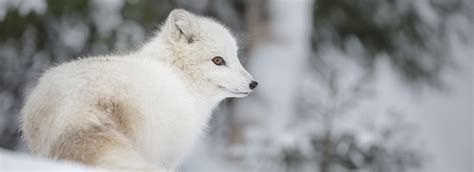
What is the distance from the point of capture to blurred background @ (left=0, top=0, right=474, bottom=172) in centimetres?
978

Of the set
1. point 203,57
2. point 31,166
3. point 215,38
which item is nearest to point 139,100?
point 31,166

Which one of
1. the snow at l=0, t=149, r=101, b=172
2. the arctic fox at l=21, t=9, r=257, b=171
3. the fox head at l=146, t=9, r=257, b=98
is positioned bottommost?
the snow at l=0, t=149, r=101, b=172

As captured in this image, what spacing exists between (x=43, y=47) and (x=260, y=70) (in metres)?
3.27

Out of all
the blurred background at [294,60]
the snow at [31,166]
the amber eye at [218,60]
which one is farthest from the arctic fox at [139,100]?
the blurred background at [294,60]

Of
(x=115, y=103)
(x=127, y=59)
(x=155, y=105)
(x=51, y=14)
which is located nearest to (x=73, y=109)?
(x=115, y=103)

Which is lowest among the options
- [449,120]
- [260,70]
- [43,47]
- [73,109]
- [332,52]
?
[73,109]

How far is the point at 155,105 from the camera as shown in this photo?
4008 mm

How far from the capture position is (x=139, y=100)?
3908 millimetres

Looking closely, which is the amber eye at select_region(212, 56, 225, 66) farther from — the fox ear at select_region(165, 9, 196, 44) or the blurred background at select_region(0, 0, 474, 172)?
the blurred background at select_region(0, 0, 474, 172)

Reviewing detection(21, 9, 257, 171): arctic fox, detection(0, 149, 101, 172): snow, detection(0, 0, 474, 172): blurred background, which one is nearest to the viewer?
detection(0, 149, 101, 172): snow

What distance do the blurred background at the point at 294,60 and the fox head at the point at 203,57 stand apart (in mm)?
3308

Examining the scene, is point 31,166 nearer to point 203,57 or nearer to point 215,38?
point 203,57

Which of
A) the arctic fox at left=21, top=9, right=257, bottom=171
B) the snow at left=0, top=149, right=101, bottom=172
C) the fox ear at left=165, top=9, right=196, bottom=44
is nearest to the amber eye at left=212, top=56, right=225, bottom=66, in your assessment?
the arctic fox at left=21, top=9, right=257, bottom=171

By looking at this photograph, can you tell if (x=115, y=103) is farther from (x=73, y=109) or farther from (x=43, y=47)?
(x=43, y=47)
